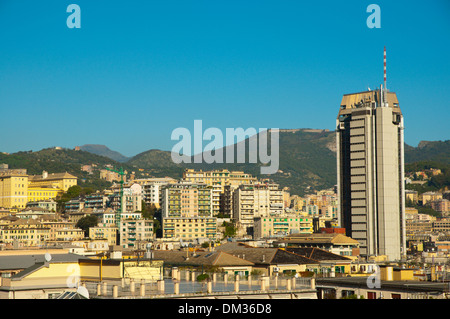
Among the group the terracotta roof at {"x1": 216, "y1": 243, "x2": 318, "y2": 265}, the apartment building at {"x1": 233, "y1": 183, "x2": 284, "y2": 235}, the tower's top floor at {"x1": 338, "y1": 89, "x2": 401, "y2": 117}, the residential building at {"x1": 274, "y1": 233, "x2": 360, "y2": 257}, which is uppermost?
the tower's top floor at {"x1": 338, "y1": 89, "x2": 401, "y2": 117}

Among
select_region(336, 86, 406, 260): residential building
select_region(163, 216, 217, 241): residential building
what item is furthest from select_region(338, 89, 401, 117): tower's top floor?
select_region(163, 216, 217, 241): residential building

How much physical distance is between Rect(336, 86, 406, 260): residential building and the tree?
51.2 metres

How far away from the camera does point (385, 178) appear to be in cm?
14050

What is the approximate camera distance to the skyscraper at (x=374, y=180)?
138m

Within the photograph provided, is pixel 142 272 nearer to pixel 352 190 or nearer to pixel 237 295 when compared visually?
pixel 237 295

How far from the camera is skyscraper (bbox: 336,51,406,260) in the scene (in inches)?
5413

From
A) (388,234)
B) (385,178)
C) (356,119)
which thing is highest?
(356,119)

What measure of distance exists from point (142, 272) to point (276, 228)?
134276mm

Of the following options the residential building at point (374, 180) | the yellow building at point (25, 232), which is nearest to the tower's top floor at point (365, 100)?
the residential building at point (374, 180)

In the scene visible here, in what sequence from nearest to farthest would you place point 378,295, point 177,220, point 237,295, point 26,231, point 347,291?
point 237,295
point 378,295
point 347,291
point 26,231
point 177,220

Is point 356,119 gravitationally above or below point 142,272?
above

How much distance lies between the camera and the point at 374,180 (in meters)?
141

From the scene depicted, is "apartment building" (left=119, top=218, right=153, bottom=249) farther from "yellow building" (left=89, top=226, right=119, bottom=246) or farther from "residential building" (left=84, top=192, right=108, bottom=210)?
"residential building" (left=84, top=192, right=108, bottom=210)
